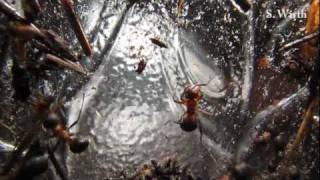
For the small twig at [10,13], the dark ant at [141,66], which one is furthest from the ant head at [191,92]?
the small twig at [10,13]

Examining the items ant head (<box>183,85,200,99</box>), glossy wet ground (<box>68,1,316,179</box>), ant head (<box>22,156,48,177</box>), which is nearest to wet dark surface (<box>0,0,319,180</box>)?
glossy wet ground (<box>68,1,316,179</box>)

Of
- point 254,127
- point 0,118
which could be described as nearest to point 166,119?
point 254,127

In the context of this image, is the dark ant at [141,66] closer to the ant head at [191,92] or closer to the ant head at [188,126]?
the ant head at [191,92]

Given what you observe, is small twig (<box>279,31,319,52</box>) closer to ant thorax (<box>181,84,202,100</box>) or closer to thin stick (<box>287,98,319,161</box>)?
thin stick (<box>287,98,319,161</box>)

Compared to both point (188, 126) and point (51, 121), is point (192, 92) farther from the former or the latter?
point (51, 121)

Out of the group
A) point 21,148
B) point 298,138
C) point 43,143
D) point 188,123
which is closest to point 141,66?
point 188,123

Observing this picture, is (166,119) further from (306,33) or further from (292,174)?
(306,33)
